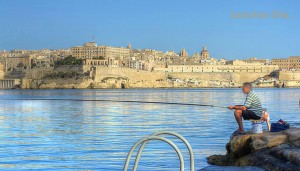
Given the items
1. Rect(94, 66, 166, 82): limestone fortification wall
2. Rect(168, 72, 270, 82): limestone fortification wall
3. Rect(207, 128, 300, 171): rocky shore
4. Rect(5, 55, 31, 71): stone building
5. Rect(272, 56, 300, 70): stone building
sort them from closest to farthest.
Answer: Rect(207, 128, 300, 171): rocky shore
Rect(94, 66, 166, 82): limestone fortification wall
Rect(168, 72, 270, 82): limestone fortification wall
Rect(5, 55, 31, 71): stone building
Rect(272, 56, 300, 70): stone building

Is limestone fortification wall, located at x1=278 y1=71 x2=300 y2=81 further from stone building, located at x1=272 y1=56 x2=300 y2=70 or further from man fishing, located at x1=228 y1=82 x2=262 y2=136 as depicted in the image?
man fishing, located at x1=228 y1=82 x2=262 y2=136

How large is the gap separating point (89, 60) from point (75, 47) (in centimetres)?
1826

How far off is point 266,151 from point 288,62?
145633 millimetres

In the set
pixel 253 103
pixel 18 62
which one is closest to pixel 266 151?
pixel 253 103

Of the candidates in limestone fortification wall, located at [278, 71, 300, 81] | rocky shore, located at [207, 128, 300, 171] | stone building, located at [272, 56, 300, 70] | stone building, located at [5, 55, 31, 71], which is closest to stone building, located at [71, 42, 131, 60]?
stone building, located at [5, 55, 31, 71]

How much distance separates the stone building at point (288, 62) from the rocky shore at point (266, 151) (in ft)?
472

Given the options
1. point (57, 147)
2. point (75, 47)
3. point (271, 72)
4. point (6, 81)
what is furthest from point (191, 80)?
point (57, 147)

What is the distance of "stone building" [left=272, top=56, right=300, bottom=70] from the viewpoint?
146125 mm

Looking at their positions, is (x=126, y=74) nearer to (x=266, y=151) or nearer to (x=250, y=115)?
(x=250, y=115)

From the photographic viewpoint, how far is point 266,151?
6375mm

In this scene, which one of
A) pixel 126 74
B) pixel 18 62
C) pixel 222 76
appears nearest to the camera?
pixel 126 74

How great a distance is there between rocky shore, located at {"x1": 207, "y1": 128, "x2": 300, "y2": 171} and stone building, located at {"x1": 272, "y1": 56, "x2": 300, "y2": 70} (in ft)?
472

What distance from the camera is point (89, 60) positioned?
111812mm

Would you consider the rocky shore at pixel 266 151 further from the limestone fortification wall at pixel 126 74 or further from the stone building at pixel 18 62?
the stone building at pixel 18 62
